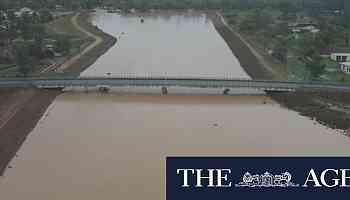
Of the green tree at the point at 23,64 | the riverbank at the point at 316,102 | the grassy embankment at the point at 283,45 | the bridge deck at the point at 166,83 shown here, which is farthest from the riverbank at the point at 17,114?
the grassy embankment at the point at 283,45

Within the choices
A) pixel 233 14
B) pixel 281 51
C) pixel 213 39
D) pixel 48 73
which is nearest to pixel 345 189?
pixel 48 73

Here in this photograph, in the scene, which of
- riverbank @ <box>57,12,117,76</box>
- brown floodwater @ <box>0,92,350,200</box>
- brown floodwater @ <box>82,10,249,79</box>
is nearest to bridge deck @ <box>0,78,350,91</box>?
brown floodwater @ <box>0,92,350,200</box>

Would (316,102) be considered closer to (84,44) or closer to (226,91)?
(226,91)

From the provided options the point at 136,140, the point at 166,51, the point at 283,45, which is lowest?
the point at 136,140

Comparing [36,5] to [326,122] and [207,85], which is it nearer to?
[207,85]

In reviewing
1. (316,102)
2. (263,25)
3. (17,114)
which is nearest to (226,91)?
(316,102)

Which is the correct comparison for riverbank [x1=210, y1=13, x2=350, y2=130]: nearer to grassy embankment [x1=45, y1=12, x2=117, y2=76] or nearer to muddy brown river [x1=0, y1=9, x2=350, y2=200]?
muddy brown river [x1=0, y1=9, x2=350, y2=200]
